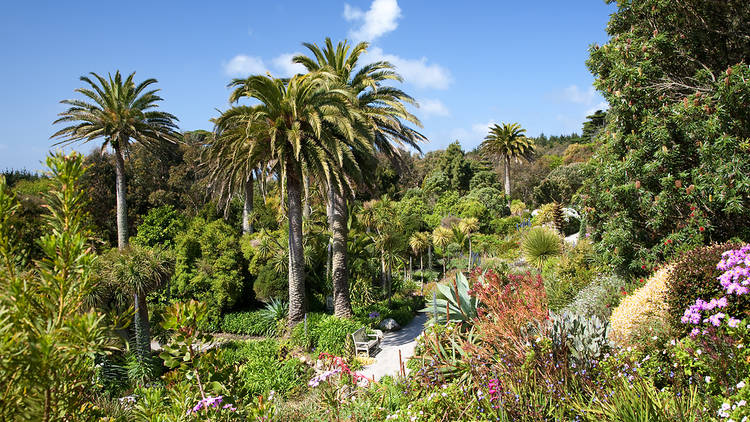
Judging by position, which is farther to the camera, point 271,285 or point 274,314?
point 271,285

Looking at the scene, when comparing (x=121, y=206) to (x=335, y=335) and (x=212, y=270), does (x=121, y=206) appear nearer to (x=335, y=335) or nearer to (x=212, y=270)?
(x=212, y=270)

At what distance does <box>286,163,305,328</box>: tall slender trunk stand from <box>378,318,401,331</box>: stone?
9.20 ft

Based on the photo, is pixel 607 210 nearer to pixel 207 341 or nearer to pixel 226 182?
pixel 207 341

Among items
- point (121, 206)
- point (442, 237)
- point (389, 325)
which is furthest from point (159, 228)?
point (442, 237)

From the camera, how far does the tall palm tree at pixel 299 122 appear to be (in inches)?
463

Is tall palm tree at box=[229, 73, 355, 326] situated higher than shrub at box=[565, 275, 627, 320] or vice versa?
tall palm tree at box=[229, 73, 355, 326]

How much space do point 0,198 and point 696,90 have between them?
10.8m

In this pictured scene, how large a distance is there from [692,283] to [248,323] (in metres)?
14.2

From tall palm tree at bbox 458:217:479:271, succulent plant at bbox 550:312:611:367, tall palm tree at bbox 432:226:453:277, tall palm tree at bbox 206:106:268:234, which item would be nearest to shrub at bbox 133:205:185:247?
tall palm tree at bbox 206:106:268:234

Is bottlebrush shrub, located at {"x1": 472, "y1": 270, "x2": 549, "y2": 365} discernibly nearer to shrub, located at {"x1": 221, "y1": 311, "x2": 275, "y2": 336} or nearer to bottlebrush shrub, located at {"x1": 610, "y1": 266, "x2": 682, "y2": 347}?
bottlebrush shrub, located at {"x1": 610, "y1": 266, "x2": 682, "y2": 347}

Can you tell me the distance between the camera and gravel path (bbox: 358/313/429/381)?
10062 mm

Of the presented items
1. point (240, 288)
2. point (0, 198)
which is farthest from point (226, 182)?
point (0, 198)

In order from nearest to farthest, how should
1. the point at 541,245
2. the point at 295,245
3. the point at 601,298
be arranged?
the point at 601,298 → the point at 541,245 → the point at 295,245

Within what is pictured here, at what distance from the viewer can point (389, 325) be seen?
1438cm
